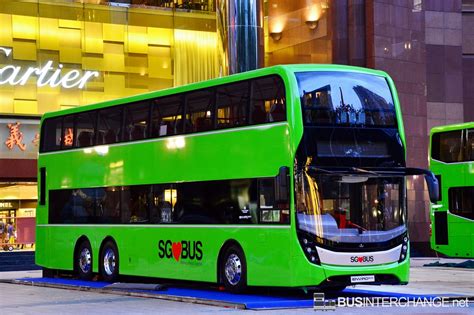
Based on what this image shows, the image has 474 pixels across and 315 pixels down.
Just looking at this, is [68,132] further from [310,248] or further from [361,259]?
[361,259]

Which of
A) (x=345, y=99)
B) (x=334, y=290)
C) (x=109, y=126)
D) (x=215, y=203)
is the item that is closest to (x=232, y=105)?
(x=215, y=203)

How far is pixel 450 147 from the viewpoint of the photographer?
32.1 meters

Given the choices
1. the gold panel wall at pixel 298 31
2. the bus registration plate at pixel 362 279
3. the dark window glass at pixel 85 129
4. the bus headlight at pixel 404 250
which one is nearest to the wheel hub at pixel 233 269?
the bus registration plate at pixel 362 279

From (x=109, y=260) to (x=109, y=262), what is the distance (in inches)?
1.8

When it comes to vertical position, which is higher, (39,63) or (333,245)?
(39,63)

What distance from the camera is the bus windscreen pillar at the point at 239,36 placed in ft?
101

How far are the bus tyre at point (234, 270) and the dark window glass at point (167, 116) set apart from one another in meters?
2.89

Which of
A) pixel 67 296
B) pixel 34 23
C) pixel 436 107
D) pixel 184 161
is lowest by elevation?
pixel 67 296

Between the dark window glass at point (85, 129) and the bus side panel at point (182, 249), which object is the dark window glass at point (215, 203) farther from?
the dark window glass at point (85, 129)

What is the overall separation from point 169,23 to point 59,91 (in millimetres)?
4877

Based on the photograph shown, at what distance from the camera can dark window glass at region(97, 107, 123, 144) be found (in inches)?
914

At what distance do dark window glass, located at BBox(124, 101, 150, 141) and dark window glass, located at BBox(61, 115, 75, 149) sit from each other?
266 centimetres

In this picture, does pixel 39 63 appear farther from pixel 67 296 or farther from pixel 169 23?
pixel 67 296

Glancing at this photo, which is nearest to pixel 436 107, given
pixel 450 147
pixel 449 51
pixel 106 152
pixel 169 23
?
pixel 449 51
